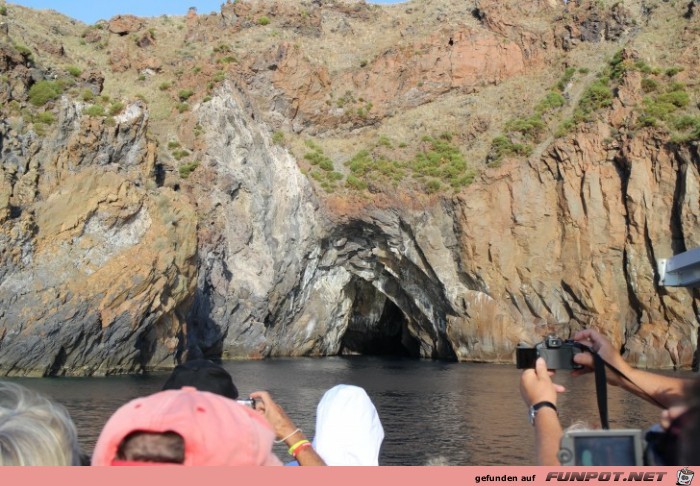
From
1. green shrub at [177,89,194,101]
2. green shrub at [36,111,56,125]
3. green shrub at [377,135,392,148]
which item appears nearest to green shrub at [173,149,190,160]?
green shrub at [177,89,194,101]

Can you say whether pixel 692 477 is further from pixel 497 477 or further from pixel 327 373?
pixel 327 373

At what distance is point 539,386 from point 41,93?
3426 cm

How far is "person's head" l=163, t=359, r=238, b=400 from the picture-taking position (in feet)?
12.9

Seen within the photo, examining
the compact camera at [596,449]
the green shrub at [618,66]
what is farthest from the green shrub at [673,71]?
the compact camera at [596,449]

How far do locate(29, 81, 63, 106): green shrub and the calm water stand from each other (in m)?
13.7

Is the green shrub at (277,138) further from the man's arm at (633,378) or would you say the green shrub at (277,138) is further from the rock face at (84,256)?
the man's arm at (633,378)

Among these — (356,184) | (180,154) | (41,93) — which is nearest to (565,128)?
(356,184)

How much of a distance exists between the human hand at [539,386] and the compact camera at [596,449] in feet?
2.27

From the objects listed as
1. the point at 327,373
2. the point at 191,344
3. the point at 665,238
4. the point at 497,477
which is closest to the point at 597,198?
the point at 665,238

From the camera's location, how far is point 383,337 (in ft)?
213

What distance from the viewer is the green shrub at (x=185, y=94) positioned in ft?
162

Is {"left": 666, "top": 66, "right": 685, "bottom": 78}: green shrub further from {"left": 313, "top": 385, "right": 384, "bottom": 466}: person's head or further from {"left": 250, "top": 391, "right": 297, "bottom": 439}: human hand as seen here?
{"left": 250, "top": 391, "right": 297, "bottom": 439}: human hand

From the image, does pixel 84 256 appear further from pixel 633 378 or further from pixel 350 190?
pixel 633 378

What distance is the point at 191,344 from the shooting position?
130 ft
